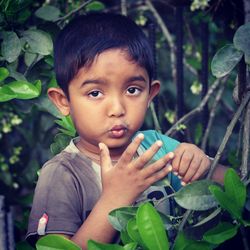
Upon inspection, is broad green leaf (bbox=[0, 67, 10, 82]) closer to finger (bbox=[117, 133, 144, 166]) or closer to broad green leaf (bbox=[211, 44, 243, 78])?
finger (bbox=[117, 133, 144, 166])

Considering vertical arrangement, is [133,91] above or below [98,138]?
above

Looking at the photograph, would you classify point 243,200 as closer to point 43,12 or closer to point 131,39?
point 131,39

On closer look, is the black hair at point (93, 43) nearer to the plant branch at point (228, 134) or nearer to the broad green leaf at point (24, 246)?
the plant branch at point (228, 134)

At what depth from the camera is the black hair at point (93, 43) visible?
185cm

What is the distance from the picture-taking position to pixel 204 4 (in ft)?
8.43

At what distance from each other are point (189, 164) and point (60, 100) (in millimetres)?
451

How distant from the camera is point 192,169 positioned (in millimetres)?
1874

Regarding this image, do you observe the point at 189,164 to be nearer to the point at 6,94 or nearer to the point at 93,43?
the point at 93,43

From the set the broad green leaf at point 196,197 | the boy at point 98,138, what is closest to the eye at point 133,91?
the boy at point 98,138

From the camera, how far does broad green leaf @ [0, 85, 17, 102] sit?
187cm

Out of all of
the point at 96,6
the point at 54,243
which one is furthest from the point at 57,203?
the point at 96,6

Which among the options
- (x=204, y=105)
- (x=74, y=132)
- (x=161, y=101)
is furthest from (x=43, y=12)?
(x=161, y=101)

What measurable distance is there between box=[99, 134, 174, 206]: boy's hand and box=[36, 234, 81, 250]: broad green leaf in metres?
0.17

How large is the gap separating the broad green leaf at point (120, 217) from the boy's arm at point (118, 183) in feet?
0.15
